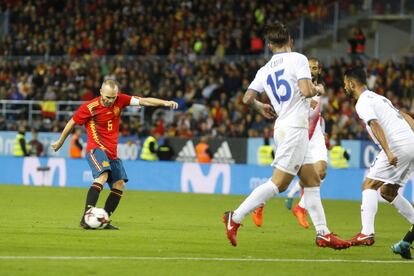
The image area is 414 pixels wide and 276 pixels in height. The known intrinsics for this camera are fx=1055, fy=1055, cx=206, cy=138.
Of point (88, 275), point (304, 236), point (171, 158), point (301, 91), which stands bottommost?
point (171, 158)

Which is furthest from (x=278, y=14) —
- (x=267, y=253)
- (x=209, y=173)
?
(x=267, y=253)

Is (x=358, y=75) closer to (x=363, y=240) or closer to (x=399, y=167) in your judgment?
Result: (x=399, y=167)

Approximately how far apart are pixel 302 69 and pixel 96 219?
3939 mm

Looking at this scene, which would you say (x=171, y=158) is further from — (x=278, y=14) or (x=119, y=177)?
(x=119, y=177)

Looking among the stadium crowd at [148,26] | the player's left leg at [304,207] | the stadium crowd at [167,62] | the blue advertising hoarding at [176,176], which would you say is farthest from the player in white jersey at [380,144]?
the stadium crowd at [148,26]

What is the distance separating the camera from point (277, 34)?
11.8m

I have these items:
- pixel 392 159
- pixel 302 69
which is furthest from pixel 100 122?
pixel 392 159

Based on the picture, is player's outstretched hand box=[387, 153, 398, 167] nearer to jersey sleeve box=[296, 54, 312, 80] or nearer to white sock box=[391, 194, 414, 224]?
white sock box=[391, 194, 414, 224]

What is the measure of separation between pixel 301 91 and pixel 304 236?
3.30m

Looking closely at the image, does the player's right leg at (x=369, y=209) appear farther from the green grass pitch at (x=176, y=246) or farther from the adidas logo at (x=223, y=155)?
the adidas logo at (x=223, y=155)

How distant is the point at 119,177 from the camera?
14.7 meters

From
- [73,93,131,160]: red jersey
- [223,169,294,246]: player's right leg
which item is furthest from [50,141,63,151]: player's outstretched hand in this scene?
[223,169,294,246]: player's right leg

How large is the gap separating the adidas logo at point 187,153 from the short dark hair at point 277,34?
19467 millimetres

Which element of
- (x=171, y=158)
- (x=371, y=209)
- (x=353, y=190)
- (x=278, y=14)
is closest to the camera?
(x=371, y=209)
